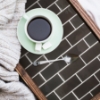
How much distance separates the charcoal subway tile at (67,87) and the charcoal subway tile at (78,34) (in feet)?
0.43

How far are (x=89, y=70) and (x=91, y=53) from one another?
6 cm

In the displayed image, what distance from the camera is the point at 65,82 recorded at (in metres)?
1.07

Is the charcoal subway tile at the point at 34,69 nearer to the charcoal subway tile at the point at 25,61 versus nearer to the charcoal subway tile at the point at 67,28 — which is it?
Answer: the charcoal subway tile at the point at 25,61

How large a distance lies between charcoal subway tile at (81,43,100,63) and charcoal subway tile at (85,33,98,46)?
2cm

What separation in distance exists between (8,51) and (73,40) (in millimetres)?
232

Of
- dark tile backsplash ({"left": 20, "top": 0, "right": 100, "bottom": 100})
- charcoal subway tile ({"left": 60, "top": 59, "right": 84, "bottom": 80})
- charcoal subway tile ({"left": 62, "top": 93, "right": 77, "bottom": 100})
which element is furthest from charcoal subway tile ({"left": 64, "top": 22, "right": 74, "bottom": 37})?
charcoal subway tile ({"left": 62, "top": 93, "right": 77, "bottom": 100})

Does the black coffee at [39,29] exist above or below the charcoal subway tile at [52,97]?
above

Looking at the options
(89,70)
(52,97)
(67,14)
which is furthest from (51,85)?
(67,14)

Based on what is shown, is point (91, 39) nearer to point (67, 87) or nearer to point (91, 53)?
point (91, 53)

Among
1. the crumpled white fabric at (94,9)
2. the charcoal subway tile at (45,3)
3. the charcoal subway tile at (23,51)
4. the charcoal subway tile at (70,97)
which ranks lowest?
the charcoal subway tile at (70,97)

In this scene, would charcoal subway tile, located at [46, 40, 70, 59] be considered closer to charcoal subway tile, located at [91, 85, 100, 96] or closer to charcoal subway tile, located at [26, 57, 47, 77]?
charcoal subway tile, located at [26, 57, 47, 77]

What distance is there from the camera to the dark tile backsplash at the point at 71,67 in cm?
106

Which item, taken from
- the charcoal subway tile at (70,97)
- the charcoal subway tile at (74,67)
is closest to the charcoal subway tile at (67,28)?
the charcoal subway tile at (74,67)

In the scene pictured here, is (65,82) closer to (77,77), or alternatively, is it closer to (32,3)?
(77,77)
